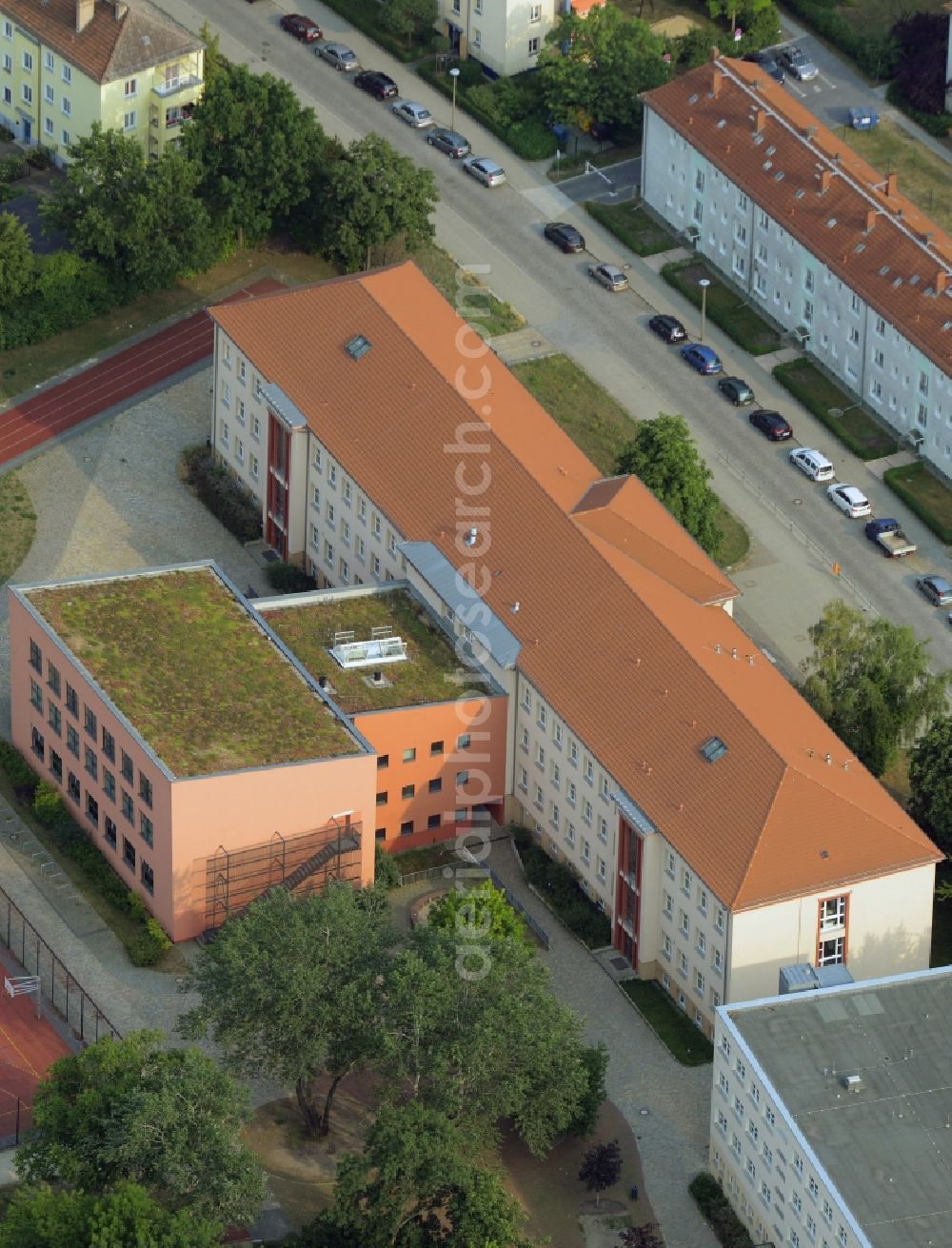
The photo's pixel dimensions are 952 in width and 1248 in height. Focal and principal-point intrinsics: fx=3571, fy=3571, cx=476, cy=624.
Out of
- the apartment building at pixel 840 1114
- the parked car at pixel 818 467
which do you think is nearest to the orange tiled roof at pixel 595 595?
the apartment building at pixel 840 1114

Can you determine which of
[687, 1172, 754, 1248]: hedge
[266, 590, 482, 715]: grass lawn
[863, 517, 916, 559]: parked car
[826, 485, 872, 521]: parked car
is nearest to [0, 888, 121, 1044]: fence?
[266, 590, 482, 715]: grass lawn

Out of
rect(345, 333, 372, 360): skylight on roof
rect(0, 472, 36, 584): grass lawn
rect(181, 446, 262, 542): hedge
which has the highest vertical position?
rect(345, 333, 372, 360): skylight on roof

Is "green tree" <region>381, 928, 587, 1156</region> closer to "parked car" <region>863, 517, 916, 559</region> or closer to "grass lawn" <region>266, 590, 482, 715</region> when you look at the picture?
"grass lawn" <region>266, 590, 482, 715</region>

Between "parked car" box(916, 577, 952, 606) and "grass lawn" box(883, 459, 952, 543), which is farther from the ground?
"grass lawn" box(883, 459, 952, 543)

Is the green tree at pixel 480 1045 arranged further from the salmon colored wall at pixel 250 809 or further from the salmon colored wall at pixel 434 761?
the salmon colored wall at pixel 434 761

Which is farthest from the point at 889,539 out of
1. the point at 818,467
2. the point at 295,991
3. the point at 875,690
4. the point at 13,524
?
the point at 295,991

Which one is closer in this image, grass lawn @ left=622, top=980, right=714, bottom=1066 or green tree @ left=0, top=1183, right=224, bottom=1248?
green tree @ left=0, top=1183, right=224, bottom=1248

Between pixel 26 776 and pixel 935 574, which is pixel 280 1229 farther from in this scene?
pixel 935 574
